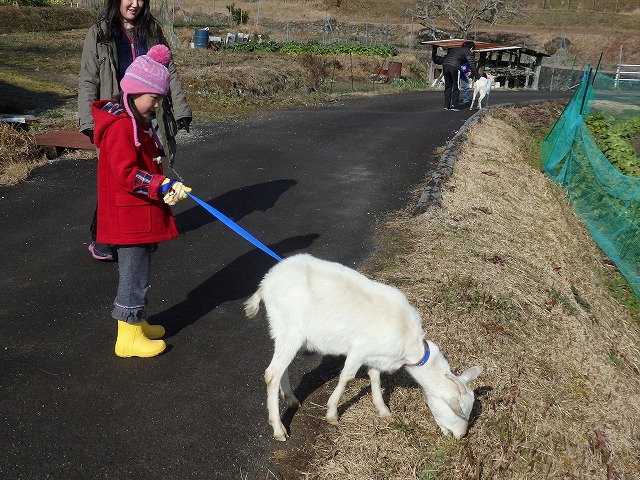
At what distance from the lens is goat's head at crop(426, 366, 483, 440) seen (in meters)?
3.57

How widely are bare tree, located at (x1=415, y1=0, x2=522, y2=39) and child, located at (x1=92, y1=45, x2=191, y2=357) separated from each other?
159ft

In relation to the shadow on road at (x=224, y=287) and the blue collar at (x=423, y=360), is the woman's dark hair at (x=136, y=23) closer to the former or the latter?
the shadow on road at (x=224, y=287)

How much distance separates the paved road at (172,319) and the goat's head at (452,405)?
2.92 feet

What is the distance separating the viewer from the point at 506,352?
16.0 feet

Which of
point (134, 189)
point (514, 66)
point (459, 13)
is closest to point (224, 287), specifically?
point (134, 189)

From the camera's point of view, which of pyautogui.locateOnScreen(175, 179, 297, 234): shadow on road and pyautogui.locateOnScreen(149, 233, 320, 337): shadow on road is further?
pyautogui.locateOnScreen(175, 179, 297, 234): shadow on road

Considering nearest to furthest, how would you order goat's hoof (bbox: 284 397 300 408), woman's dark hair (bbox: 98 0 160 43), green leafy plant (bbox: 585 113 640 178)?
goat's hoof (bbox: 284 397 300 408) < woman's dark hair (bbox: 98 0 160 43) < green leafy plant (bbox: 585 113 640 178)

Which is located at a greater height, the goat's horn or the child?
the child

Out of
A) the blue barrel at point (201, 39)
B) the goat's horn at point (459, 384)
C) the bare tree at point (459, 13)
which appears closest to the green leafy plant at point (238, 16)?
the bare tree at point (459, 13)

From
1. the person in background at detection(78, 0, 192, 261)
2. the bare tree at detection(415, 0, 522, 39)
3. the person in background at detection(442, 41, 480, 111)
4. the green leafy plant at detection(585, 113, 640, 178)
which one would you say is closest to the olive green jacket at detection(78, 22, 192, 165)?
the person in background at detection(78, 0, 192, 261)

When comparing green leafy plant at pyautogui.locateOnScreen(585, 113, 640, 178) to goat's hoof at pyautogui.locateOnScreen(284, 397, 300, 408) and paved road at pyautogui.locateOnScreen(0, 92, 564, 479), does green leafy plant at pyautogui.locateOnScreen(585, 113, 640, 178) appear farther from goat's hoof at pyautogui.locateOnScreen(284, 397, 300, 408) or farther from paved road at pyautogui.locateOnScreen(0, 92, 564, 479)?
goat's hoof at pyautogui.locateOnScreen(284, 397, 300, 408)

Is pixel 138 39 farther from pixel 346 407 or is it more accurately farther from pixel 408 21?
pixel 408 21

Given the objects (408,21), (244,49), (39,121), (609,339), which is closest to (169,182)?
(609,339)

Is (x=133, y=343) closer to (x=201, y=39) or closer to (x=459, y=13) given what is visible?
(x=201, y=39)
